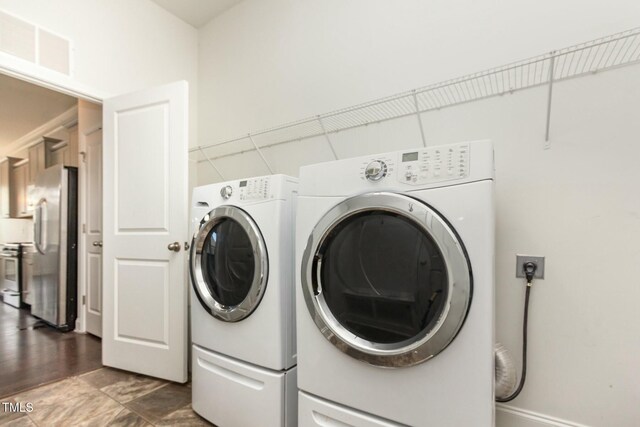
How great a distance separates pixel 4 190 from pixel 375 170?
22.0 feet

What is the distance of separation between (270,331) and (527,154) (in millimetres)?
1343

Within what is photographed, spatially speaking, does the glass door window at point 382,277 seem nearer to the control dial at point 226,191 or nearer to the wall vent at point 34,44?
the control dial at point 226,191

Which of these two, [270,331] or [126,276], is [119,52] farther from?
[270,331]

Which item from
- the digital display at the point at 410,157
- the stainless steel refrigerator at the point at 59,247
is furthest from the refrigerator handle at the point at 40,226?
the digital display at the point at 410,157

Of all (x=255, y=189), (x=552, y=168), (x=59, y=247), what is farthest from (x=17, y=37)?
(x=552, y=168)

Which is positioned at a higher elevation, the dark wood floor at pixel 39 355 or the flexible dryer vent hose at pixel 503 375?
the flexible dryer vent hose at pixel 503 375

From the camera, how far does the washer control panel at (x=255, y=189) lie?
1344mm

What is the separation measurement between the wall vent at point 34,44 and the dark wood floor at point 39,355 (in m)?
1.99

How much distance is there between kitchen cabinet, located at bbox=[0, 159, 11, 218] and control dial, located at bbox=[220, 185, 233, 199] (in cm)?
557

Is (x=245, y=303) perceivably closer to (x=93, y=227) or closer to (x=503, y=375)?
(x=503, y=375)

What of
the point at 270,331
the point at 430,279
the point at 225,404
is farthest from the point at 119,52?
the point at 430,279

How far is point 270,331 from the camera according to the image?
128 centimetres

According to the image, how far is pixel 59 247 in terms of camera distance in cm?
300

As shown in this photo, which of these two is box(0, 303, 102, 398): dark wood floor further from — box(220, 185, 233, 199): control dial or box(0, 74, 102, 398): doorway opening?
box(220, 185, 233, 199): control dial
